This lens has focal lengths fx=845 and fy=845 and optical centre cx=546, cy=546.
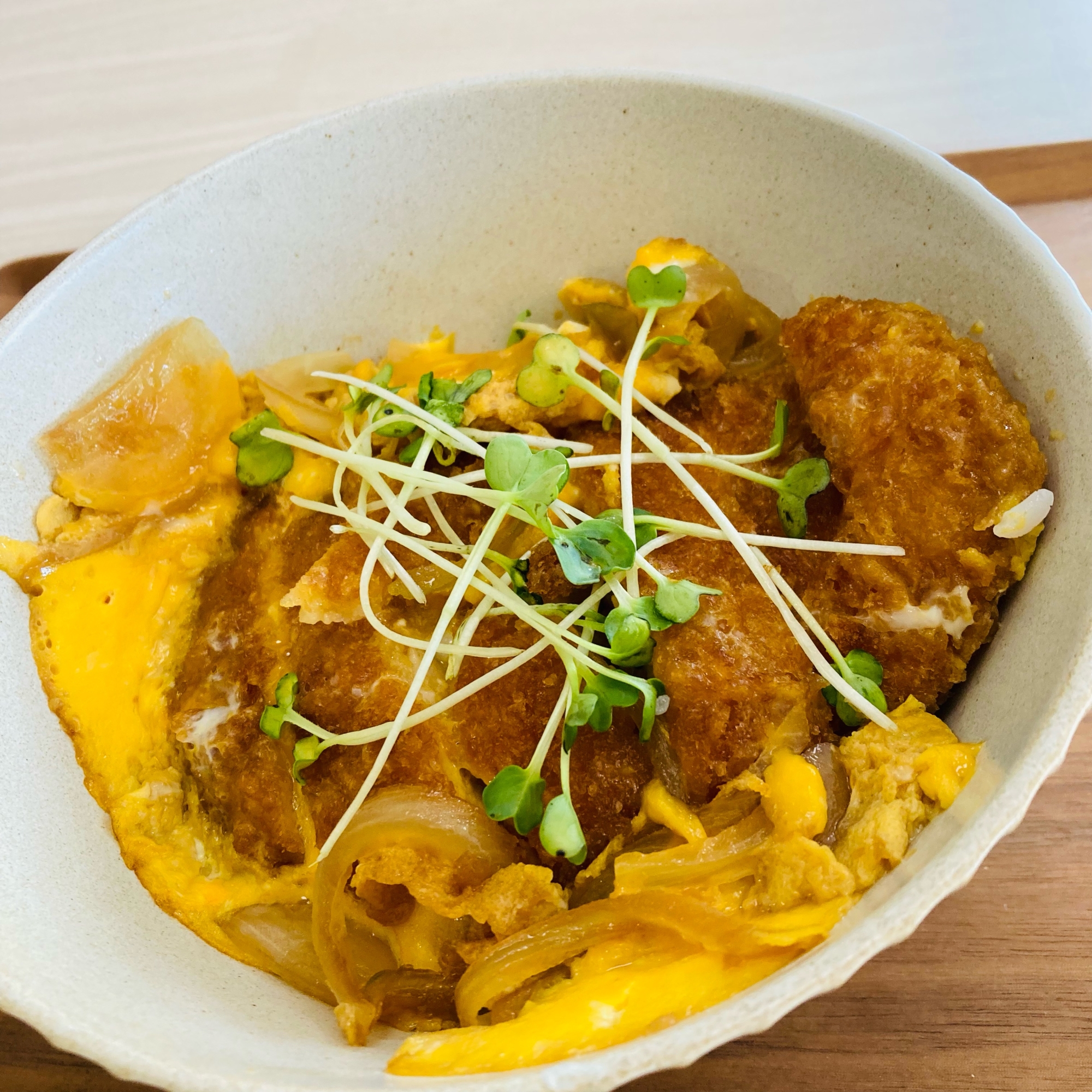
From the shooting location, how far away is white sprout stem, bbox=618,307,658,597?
1381 mm

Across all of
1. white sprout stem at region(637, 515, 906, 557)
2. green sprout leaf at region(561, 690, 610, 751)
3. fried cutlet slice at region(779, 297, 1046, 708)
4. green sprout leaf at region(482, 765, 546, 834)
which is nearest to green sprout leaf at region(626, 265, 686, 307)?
fried cutlet slice at region(779, 297, 1046, 708)

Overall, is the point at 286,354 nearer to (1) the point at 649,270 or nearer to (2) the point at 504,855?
(1) the point at 649,270

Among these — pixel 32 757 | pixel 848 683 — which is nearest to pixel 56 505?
pixel 32 757

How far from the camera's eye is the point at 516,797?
126 cm

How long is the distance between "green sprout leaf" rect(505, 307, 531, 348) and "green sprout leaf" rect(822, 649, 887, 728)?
949mm

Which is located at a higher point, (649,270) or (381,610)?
(649,270)

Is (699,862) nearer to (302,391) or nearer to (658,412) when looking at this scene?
(658,412)

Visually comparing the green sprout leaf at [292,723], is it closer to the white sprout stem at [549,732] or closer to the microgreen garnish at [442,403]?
the white sprout stem at [549,732]

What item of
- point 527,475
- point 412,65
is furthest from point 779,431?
point 412,65

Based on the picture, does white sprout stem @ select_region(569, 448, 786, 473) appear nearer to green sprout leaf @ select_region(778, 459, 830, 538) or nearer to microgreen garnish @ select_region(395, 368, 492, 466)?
green sprout leaf @ select_region(778, 459, 830, 538)

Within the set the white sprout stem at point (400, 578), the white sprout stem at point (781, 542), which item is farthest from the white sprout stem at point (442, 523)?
the white sprout stem at point (781, 542)

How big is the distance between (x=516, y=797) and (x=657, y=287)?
967 millimetres

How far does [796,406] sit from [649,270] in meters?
0.39

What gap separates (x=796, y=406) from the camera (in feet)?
5.22
